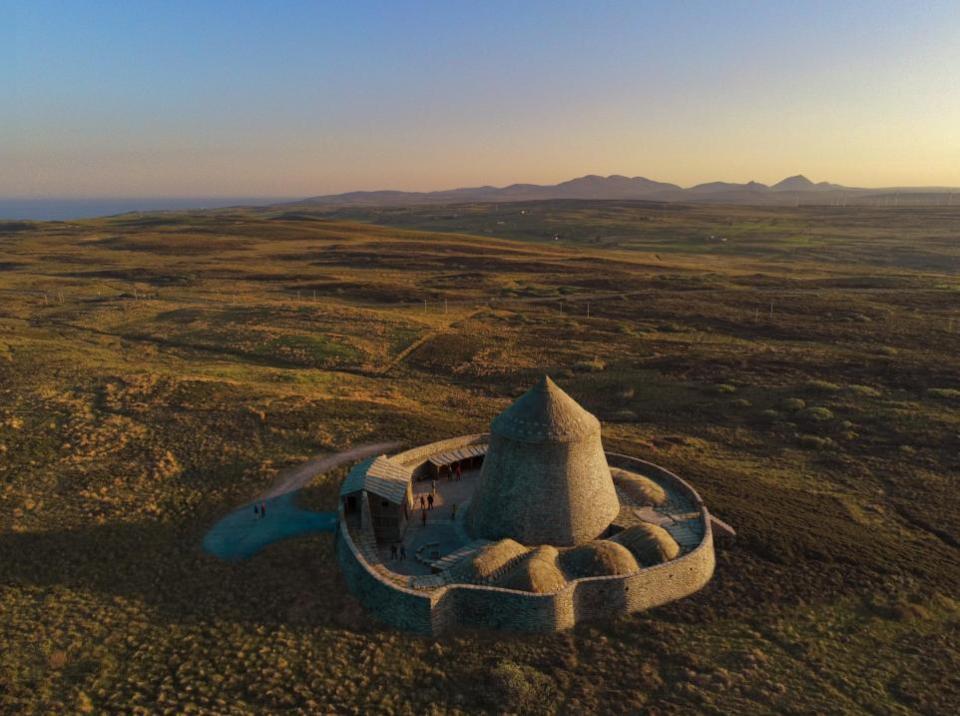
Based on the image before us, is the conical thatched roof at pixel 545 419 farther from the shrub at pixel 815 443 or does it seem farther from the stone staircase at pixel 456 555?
the shrub at pixel 815 443

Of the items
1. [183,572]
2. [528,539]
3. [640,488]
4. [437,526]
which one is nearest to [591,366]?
[640,488]

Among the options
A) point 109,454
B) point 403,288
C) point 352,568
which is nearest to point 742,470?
point 352,568

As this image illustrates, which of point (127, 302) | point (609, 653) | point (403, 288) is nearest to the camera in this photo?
point (609, 653)

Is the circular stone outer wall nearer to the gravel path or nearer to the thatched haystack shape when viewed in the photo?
the thatched haystack shape

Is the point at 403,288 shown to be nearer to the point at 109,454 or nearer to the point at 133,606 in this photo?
the point at 109,454

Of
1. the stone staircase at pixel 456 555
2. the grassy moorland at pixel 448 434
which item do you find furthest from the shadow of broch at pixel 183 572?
the stone staircase at pixel 456 555

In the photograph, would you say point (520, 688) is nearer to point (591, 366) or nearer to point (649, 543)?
point (649, 543)
